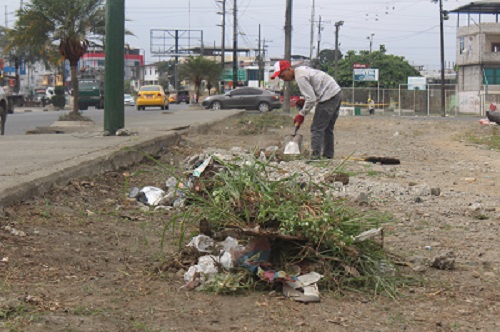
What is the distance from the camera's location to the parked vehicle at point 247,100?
39562mm

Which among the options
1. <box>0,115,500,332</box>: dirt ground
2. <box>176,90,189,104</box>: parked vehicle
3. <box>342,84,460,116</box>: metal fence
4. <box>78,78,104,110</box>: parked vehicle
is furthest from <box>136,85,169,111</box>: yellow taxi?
<box>176,90,189,104</box>: parked vehicle

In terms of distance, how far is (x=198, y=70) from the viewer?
178 ft

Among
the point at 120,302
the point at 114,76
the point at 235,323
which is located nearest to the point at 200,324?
the point at 235,323

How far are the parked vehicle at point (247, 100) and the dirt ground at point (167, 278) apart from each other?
1273 inches

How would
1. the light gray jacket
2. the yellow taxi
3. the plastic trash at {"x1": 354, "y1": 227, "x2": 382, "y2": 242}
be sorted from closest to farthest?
1. the plastic trash at {"x1": 354, "y1": 227, "x2": 382, "y2": 242}
2. the light gray jacket
3. the yellow taxi

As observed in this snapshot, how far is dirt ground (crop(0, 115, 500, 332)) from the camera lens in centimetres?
341

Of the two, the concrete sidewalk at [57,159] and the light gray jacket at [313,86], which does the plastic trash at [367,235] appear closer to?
the concrete sidewalk at [57,159]

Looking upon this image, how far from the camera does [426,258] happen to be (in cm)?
478

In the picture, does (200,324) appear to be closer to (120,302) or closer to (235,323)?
(235,323)

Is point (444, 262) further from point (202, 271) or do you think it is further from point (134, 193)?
point (134, 193)

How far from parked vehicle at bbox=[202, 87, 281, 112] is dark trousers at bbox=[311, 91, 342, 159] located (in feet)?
95.1

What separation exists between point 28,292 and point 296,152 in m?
6.89

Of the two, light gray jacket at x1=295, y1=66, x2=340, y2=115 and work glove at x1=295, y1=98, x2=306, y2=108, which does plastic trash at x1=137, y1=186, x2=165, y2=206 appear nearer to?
light gray jacket at x1=295, y1=66, x2=340, y2=115

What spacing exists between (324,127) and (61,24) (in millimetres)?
13020
